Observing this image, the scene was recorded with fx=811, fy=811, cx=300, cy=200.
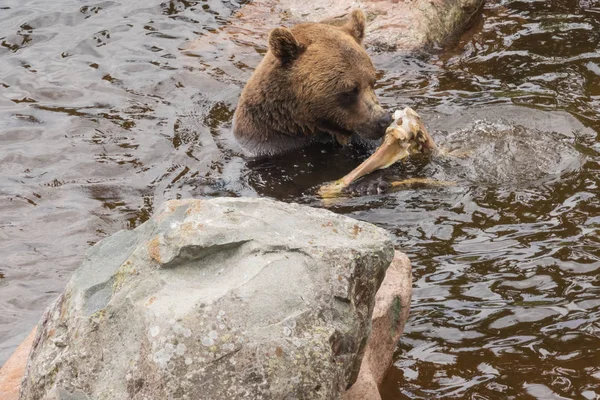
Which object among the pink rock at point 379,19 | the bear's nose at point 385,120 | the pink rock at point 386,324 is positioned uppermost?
the pink rock at point 386,324

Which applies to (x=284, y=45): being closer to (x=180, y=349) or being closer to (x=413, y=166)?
(x=413, y=166)

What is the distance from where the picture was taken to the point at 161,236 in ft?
10.6

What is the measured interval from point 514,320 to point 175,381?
97.6 inches

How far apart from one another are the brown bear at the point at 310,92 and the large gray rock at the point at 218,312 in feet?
12.5

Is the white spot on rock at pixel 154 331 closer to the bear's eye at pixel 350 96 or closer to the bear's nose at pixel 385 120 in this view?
the bear's nose at pixel 385 120

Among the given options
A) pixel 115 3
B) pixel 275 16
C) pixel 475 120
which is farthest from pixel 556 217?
pixel 115 3

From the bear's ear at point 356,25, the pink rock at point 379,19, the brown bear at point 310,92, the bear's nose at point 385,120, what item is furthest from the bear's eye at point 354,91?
the pink rock at point 379,19

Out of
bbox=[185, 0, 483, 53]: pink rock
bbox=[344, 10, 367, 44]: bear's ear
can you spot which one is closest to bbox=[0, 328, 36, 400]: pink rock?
bbox=[344, 10, 367, 44]: bear's ear

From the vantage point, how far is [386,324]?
163 inches

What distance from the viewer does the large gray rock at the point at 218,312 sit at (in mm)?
2785

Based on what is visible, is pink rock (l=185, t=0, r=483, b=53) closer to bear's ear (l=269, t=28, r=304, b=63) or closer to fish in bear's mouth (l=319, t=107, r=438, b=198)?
bear's ear (l=269, t=28, r=304, b=63)

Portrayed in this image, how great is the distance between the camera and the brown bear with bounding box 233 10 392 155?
7.09 m

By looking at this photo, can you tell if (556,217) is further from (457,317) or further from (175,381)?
(175,381)

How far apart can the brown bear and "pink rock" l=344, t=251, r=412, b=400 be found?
2.89m
